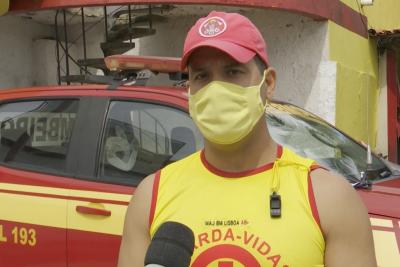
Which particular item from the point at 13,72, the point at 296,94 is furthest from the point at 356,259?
the point at 13,72

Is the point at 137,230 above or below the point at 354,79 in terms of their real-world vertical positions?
below

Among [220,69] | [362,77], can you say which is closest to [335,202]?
[220,69]

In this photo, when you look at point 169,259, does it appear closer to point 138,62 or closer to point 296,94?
point 138,62

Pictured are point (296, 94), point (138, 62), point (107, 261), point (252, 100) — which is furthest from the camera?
point (296, 94)

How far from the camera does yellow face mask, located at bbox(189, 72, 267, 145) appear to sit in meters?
1.63

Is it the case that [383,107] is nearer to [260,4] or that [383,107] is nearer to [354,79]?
[354,79]

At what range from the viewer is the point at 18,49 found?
888 cm

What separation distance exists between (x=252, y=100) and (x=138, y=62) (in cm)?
221

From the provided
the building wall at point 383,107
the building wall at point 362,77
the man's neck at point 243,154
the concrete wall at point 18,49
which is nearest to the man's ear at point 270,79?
the man's neck at point 243,154

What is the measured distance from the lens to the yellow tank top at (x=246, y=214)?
4.93ft

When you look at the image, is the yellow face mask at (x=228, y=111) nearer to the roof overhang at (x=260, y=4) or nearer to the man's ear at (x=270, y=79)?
the man's ear at (x=270, y=79)

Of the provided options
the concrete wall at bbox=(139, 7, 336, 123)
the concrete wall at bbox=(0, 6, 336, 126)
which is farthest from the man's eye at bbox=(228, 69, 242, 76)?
the concrete wall at bbox=(139, 7, 336, 123)

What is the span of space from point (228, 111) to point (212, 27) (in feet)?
0.77

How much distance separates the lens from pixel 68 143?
3475mm
